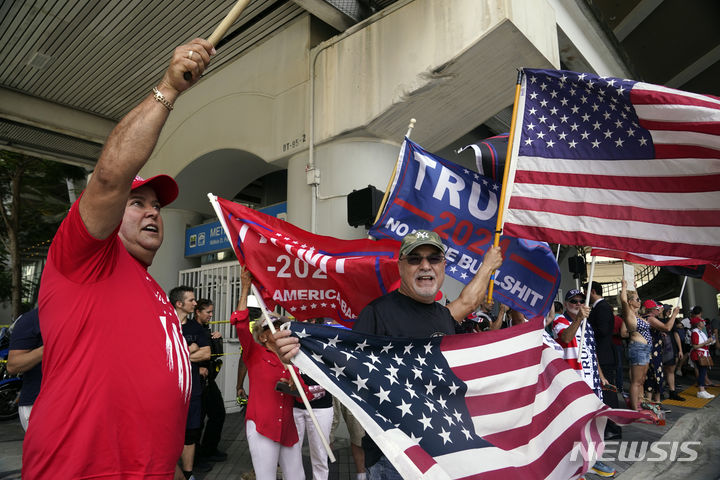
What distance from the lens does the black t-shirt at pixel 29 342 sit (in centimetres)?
401

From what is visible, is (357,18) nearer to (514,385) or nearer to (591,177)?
(591,177)

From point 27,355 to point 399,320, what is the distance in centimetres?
328

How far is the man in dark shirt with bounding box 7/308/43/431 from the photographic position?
3.95 m

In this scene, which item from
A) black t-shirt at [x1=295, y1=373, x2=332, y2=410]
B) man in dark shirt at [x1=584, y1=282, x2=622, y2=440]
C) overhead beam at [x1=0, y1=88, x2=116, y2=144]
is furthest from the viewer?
overhead beam at [x1=0, y1=88, x2=116, y2=144]

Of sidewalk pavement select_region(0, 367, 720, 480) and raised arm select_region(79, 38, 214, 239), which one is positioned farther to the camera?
sidewalk pavement select_region(0, 367, 720, 480)

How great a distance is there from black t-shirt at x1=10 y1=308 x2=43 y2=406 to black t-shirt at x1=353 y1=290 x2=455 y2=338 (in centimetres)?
300

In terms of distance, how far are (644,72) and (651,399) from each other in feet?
33.6

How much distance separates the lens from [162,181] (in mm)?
2141

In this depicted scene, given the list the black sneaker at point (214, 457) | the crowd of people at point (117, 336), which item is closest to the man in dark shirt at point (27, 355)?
the crowd of people at point (117, 336)

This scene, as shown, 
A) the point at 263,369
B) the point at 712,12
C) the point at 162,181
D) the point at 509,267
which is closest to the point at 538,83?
the point at 509,267

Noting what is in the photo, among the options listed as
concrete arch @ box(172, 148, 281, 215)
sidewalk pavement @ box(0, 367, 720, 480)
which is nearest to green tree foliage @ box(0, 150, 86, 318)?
concrete arch @ box(172, 148, 281, 215)

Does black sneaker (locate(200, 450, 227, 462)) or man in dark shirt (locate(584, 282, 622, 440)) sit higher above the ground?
man in dark shirt (locate(584, 282, 622, 440))

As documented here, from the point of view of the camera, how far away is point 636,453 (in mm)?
6047

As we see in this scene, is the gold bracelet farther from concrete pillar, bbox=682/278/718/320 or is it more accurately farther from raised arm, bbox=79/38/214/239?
concrete pillar, bbox=682/278/718/320
